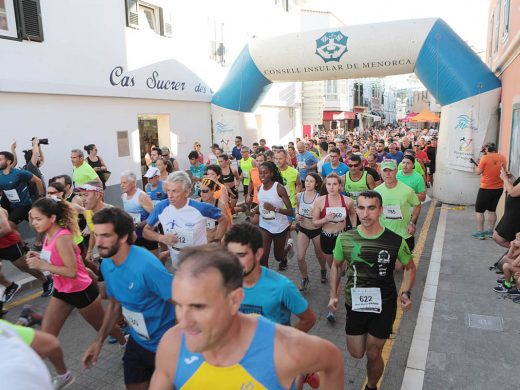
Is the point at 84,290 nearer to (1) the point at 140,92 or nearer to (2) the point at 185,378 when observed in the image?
(2) the point at 185,378

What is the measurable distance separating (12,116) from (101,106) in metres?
2.46

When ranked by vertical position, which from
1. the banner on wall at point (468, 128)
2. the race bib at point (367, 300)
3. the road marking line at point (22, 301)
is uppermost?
the banner on wall at point (468, 128)

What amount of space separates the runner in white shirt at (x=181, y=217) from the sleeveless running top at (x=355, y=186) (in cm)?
295

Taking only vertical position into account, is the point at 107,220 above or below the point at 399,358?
above

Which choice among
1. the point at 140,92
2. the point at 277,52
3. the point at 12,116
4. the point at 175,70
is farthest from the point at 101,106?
the point at 277,52

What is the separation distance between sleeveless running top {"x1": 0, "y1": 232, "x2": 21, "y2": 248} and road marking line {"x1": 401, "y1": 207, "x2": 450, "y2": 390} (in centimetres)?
497

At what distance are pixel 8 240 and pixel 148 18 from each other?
9.05 m

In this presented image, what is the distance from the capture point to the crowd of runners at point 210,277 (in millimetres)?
1619

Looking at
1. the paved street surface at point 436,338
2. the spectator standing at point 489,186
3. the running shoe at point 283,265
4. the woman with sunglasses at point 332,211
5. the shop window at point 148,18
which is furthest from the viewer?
the shop window at point 148,18

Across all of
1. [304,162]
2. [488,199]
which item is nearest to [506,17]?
[488,199]

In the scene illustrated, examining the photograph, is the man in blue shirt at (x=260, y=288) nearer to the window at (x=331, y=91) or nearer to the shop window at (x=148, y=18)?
the shop window at (x=148, y=18)

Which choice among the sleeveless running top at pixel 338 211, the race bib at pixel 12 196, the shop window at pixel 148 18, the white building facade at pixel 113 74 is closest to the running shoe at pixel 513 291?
the sleeveless running top at pixel 338 211

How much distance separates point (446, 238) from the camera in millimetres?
8250

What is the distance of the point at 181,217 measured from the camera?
448cm
